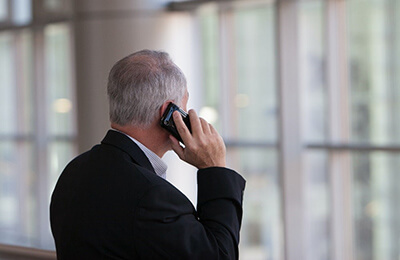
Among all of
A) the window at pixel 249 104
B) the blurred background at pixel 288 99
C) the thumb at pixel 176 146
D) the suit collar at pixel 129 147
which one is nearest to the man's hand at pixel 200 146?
the thumb at pixel 176 146

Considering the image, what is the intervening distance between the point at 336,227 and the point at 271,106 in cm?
176

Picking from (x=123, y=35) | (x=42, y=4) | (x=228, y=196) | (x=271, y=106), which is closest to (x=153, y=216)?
(x=228, y=196)

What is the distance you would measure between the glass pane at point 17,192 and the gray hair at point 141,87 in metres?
10.4

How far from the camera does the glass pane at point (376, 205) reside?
24.4 feet

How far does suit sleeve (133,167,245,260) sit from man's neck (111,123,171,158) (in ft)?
0.74

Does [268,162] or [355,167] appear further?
[268,162]

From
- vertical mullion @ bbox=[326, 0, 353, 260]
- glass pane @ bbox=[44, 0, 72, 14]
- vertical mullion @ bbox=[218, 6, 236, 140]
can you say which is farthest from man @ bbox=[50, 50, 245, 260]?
glass pane @ bbox=[44, 0, 72, 14]

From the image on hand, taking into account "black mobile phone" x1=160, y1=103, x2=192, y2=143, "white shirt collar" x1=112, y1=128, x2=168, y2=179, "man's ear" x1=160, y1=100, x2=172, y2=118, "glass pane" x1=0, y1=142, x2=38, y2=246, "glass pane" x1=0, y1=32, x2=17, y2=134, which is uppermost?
"glass pane" x1=0, y1=32, x2=17, y2=134

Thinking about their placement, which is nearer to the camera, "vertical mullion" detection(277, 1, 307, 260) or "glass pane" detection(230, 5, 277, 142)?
"vertical mullion" detection(277, 1, 307, 260)

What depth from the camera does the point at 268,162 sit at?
341 inches

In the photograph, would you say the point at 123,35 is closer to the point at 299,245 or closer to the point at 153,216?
the point at 299,245

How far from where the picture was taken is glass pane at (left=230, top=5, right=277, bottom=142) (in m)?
8.53

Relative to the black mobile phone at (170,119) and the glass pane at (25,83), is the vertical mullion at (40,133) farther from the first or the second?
the black mobile phone at (170,119)

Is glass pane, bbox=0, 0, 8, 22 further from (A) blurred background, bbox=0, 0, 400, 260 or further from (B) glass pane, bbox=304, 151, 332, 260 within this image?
(B) glass pane, bbox=304, 151, 332, 260
